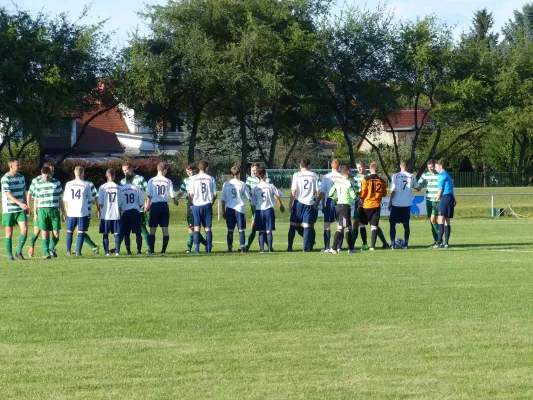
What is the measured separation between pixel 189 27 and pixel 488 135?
21.6 meters

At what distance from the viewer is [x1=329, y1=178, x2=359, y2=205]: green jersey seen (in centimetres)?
1911

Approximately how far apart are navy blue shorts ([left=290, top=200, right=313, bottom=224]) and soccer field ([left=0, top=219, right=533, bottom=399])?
373 cm

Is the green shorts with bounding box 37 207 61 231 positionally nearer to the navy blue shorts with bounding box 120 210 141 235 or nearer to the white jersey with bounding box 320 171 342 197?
the navy blue shorts with bounding box 120 210 141 235

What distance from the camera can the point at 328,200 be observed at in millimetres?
20750

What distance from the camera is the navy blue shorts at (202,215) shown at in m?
19.7

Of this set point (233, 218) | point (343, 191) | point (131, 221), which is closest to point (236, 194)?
point (233, 218)

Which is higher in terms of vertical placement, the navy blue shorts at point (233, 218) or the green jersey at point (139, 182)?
the green jersey at point (139, 182)

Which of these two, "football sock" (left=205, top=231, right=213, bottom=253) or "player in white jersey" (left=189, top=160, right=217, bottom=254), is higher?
"player in white jersey" (left=189, top=160, right=217, bottom=254)

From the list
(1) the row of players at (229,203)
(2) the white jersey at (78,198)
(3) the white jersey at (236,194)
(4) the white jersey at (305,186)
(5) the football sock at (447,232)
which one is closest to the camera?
(2) the white jersey at (78,198)

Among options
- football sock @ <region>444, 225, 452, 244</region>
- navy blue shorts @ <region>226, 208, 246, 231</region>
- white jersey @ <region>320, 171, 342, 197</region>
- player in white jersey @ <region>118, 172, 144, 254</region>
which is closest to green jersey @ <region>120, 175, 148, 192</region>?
player in white jersey @ <region>118, 172, 144, 254</region>

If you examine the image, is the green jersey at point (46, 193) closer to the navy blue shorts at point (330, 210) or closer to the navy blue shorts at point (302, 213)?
the navy blue shorts at point (302, 213)

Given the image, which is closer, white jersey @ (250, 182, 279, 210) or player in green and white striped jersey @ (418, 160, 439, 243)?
white jersey @ (250, 182, 279, 210)

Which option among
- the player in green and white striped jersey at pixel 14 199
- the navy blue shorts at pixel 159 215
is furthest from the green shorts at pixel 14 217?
the navy blue shorts at pixel 159 215

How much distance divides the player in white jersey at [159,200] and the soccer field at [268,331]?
375 cm
